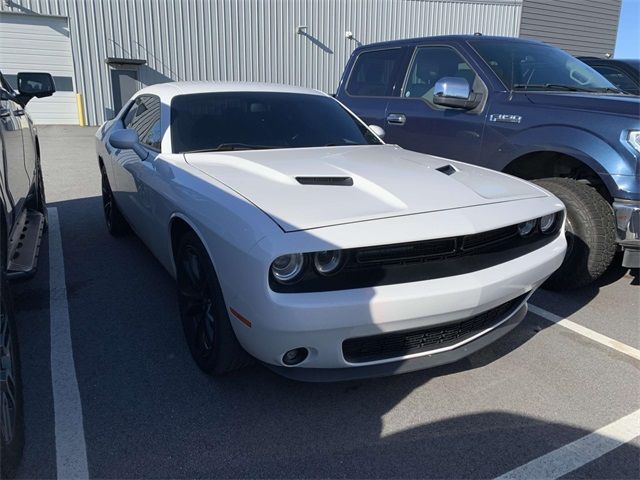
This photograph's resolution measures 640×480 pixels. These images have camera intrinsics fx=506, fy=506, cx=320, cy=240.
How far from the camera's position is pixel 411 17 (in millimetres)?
19875

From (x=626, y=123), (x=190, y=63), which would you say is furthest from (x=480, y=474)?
(x=190, y=63)

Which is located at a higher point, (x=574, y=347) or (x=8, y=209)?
(x=8, y=209)

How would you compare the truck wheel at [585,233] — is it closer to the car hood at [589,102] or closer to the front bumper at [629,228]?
the front bumper at [629,228]

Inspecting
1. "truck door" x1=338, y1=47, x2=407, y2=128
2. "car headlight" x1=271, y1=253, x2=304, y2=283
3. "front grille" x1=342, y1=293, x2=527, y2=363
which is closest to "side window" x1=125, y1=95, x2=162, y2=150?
"car headlight" x1=271, y1=253, x2=304, y2=283

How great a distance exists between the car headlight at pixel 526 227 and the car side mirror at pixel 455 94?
1.81m

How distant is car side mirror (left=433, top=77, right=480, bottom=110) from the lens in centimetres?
419

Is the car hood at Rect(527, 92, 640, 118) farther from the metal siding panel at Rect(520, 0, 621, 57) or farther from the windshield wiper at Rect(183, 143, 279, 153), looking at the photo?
the metal siding panel at Rect(520, 0, 621, 57)

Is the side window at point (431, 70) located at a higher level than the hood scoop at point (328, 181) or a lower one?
higher

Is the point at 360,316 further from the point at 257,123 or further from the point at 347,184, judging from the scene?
the point at 257,123

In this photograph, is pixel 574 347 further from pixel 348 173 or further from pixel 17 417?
pixel 17 417

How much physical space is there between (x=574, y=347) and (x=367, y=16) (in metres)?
18.8

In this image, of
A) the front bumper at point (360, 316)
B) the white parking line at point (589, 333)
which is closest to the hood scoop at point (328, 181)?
the front bumper at point (360, 316)

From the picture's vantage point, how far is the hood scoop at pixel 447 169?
9.90 ft

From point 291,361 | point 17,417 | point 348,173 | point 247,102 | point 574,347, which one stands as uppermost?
point 247,102
